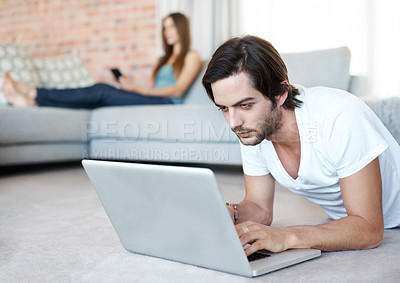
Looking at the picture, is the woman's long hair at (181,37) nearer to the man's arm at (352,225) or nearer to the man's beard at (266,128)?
the man's beard at (266,128)

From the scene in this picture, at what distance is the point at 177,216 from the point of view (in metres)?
0.95

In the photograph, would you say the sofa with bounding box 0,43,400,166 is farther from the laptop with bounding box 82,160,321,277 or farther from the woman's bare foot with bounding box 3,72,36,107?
the laptop with bounding box 82,160,321,277

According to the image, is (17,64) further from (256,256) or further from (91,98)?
(256,256)

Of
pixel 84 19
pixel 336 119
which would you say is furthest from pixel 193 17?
pixel 336 119

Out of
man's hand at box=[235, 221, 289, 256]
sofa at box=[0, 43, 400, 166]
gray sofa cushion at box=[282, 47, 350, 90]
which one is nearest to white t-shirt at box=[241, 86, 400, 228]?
man's hand at box=[235, 221, 289, 256]

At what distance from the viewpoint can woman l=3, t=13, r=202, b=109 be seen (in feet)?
10.6

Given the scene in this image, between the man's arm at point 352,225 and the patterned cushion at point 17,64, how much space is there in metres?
3.10

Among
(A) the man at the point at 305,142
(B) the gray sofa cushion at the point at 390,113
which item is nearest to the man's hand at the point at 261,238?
(A) the man at the point at 305,142

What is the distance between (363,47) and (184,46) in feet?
4.54
